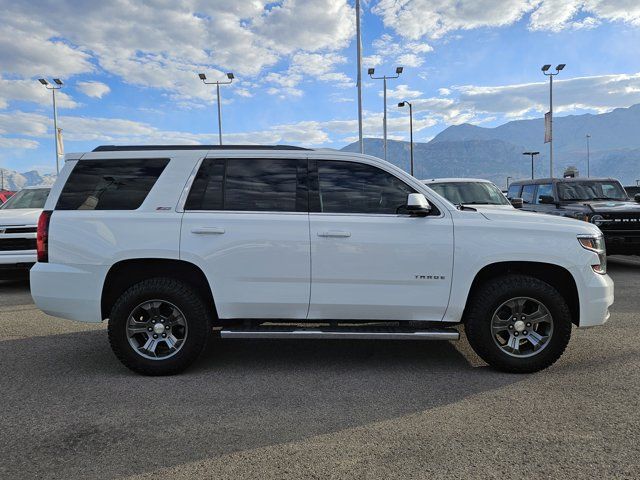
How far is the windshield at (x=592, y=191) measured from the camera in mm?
10719

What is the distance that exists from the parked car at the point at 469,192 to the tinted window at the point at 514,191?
10.1ft

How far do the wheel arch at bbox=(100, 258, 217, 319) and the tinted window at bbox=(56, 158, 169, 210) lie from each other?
0.52 m

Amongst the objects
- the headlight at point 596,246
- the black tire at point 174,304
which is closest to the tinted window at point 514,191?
the headlight at point 596,246

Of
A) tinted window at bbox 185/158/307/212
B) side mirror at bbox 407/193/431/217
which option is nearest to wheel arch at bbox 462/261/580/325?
side mirror at bbox 407/193/431/217

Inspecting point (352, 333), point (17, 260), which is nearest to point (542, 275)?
point (352, 333)

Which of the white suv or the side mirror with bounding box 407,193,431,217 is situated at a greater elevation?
the side mirror with bounding box 407,193,431,217

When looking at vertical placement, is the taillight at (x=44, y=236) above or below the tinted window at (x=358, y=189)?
below

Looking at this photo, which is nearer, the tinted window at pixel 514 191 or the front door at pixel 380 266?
the front door at pixel 380 266

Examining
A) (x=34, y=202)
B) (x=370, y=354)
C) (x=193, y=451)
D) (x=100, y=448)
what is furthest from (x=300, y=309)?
(x=34, y=202)

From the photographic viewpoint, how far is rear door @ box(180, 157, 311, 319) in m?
4.13

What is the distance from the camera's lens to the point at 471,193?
31.8 feet

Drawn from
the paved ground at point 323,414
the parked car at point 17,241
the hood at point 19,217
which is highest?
the hood at point 19,217

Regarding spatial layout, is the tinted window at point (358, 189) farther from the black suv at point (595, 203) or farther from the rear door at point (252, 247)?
the black suv at point (595, 203)

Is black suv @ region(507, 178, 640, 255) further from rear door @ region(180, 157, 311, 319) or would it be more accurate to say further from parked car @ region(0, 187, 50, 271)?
parked car @ region(0, 187, 50, 271)
